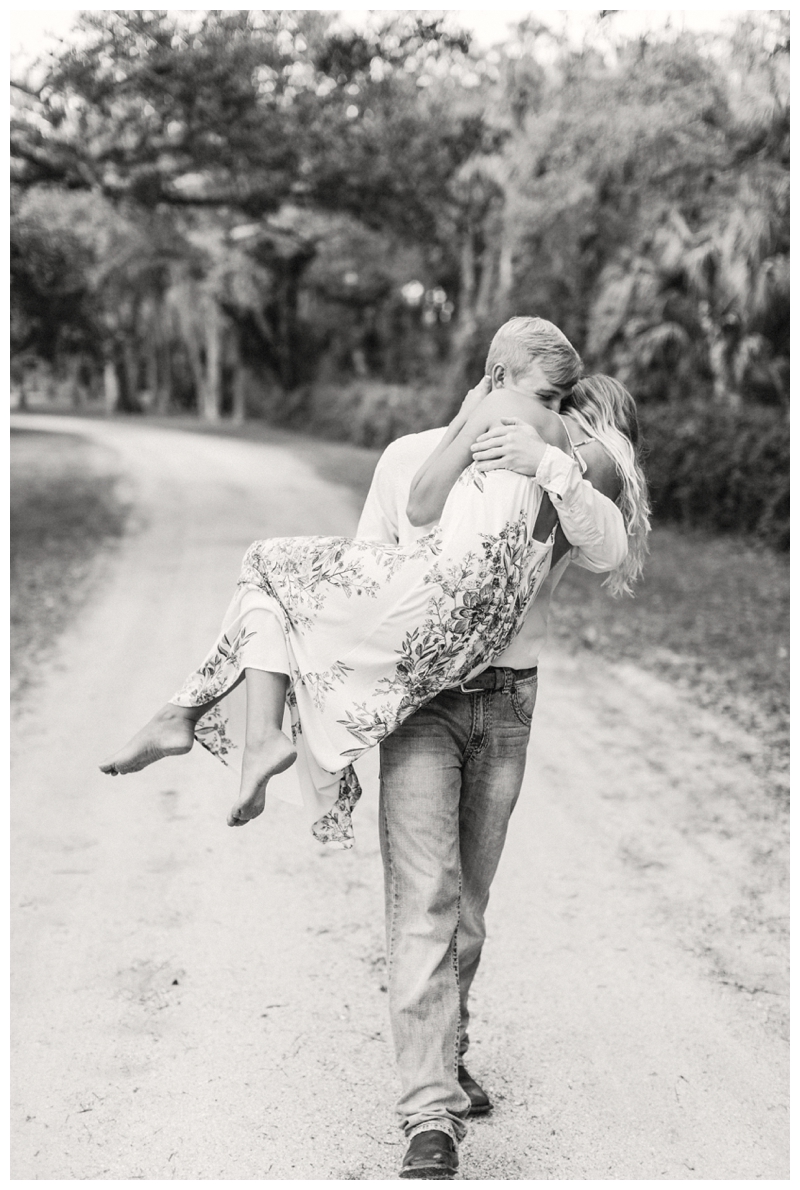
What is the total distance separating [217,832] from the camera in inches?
195

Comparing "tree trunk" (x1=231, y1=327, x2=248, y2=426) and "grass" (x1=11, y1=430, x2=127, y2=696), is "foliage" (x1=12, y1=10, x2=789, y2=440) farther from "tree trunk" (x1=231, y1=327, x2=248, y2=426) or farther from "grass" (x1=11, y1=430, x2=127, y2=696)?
"tree trunk" (x1=231, y1=327, x2=248, y2=426)

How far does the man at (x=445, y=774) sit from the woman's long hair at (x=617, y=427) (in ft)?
0.24

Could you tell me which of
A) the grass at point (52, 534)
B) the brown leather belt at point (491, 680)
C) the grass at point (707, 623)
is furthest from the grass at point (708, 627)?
the grass at point (52, 534)

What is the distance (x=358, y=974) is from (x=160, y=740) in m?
1.53

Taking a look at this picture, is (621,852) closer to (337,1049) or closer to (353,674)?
(337,1049)

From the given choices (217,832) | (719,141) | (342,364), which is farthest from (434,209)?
(342,364)

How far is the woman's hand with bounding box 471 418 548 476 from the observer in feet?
8.09

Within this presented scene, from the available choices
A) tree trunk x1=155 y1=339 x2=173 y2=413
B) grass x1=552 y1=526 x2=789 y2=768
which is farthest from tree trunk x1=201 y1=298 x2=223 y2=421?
grass x1=552 y1=526 x2=789 y2=768

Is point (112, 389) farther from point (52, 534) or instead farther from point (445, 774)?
point (445, 774)

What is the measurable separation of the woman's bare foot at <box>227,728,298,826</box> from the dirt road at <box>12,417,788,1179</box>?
30cm

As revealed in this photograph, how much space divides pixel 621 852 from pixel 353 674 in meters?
2.74

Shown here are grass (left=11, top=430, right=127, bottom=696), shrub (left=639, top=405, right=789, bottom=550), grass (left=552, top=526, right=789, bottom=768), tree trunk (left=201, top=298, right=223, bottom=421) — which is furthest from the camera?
tree trunk (left=201, top=298, right=223, bottom=421)

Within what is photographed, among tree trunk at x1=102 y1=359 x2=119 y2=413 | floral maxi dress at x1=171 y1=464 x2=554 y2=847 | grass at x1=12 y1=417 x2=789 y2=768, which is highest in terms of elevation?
floral maxi dress at x1=171 y1=464 x2=554 y2=847

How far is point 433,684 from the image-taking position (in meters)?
2.55
